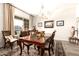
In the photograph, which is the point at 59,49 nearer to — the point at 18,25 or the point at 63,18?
the point at 63,18

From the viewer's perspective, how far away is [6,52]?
223 centimetres

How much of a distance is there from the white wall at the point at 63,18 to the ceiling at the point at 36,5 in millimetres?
87

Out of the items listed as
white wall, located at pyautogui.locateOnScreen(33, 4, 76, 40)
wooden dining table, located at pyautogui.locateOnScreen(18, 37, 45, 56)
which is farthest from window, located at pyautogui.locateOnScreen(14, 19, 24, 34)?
white wall, located at pyautogui.locateOnScreen(33, 4, 76, 40)

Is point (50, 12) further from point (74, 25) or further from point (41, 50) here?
point (41, 50)

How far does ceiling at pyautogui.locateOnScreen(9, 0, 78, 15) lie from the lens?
7.27 feet

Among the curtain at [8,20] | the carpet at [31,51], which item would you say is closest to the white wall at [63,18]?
the carpet at [31,51]

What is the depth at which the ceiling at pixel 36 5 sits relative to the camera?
2217mm

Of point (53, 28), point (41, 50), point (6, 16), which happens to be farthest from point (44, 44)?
point (6, 16)

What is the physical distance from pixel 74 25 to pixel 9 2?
142cm

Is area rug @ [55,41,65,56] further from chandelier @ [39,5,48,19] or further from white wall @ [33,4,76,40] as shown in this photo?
chandelier @ [39,5,48,19]

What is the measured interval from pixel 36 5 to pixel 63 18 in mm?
624

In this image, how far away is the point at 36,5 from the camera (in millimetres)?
2238

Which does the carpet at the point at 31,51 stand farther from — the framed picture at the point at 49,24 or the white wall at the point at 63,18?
the framed picture at the point at 49,24

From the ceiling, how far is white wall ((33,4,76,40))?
87 mm
